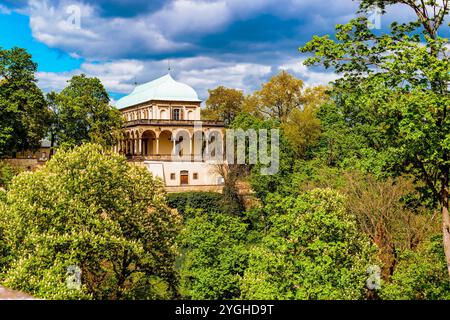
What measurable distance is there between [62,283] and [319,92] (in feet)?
154

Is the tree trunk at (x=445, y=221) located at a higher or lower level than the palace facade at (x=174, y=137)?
lower

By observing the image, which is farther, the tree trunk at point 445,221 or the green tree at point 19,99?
the green tree at point 19,99

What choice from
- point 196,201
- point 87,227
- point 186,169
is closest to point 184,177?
point 186,169

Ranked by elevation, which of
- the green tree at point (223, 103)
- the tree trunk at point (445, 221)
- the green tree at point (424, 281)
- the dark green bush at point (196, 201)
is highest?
the green tree at point (223, 103)

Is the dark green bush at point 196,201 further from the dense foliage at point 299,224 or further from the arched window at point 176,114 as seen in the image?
the dense foliage at point 299,224

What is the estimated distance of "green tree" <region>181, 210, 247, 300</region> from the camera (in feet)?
61.5

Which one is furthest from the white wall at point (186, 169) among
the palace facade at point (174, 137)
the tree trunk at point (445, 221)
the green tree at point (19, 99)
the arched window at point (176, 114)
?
the tree trunk at point (445, 221)

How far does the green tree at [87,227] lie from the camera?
1641 cm

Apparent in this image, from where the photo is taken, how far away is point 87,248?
17312 millimetres

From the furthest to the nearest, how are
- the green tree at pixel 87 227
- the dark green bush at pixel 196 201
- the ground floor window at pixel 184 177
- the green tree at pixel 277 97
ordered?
the green tree at pixel 277 97, the ground floor window at pixel 184 177, the dark green bush at pixel 196 201, the green tree at pixel 87 227

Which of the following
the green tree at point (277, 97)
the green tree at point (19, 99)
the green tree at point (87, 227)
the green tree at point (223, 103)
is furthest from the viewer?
the green tree at point (223, 103)

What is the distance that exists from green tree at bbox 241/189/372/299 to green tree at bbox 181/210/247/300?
1523mm

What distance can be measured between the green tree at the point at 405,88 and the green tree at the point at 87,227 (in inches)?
386
